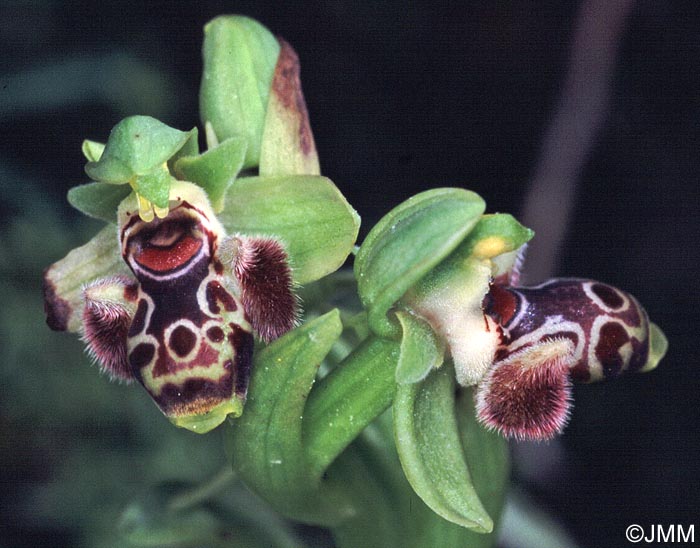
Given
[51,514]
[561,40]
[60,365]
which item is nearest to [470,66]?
[561,40]

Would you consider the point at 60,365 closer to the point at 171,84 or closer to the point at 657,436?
the point at 171,84

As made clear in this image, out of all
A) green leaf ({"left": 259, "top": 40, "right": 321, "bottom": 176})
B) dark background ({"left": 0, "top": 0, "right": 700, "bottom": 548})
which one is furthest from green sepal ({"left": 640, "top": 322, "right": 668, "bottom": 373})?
dark background ({"left": 0, "top": 0, "right": 700, "bottom": 548})

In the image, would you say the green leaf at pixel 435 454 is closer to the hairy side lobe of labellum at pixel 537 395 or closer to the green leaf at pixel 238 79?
the hairy side lobe of labellum at pixel 537 395

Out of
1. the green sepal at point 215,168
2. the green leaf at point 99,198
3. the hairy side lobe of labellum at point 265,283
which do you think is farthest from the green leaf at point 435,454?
the green leaf at point 99,198

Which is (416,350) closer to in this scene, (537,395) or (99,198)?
(537,395)

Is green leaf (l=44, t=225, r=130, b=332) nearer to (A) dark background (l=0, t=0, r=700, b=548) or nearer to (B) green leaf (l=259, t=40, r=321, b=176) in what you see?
(B) green leaf (l=259, t=40, r=321, b=176)
